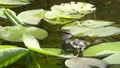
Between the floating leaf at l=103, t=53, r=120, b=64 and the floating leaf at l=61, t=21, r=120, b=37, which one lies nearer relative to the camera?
the floating leaf at l=103, t=53, r=120, b=64

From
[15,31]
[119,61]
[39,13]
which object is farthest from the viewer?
[39,13]

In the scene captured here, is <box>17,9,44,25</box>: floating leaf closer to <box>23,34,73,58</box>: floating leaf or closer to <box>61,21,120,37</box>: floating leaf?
<box>61,21,120,37</box>: floating leaf

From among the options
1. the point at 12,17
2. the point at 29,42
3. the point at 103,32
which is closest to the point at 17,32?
the point at 12,17

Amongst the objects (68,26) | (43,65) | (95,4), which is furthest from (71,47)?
(95,4)

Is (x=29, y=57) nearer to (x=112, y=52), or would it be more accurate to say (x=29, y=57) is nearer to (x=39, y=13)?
(x=112, y=52)

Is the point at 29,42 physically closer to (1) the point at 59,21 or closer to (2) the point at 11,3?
(1) the point at 59,21

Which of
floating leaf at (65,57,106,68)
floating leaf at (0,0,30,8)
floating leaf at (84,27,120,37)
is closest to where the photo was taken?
floating leaf at (65,57,106,68)

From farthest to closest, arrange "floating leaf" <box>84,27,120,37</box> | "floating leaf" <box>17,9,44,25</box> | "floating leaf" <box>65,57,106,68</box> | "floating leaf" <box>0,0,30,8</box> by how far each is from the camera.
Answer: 1. "floating leaf" <box>0,0,30,8</box>
2. "floating leaf" <box>17,9,44,25</box>
3. "floating leaf" <box>84,27,120,37</box>
4. "floating leaf" <box>65,57,106,68</box>

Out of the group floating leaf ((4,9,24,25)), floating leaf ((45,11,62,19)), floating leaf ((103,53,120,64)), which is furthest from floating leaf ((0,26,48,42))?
floating leaf ((103,53,120,64))

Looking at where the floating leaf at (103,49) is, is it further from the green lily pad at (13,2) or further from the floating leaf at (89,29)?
the green lily pad at (13,2)
